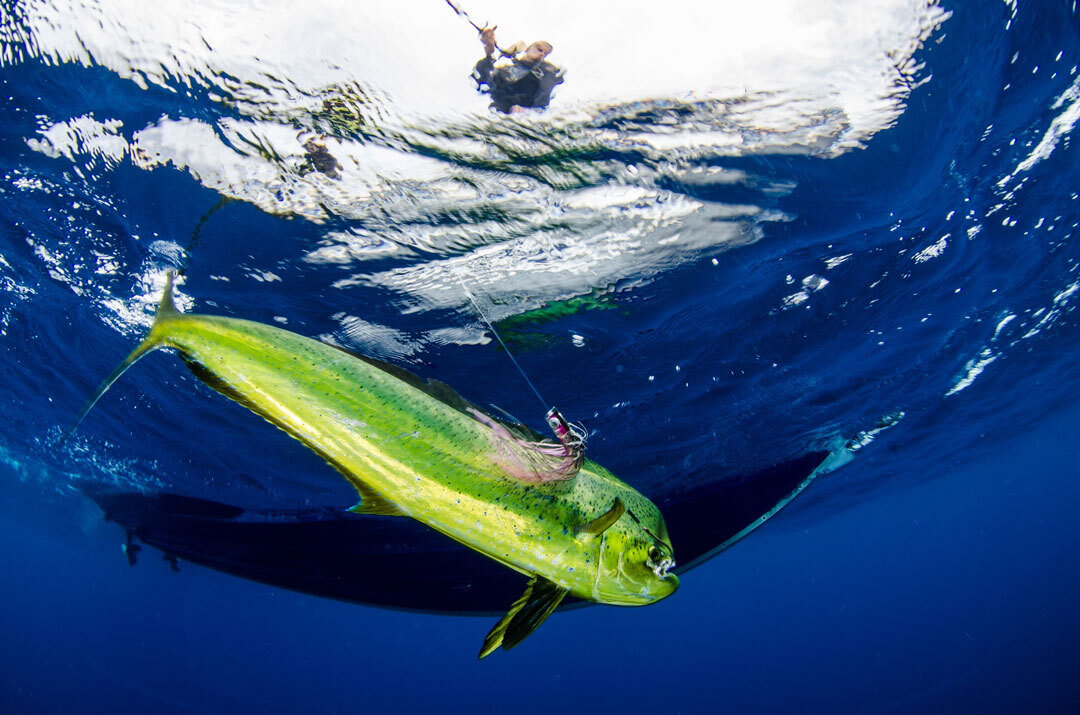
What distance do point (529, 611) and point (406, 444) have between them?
73cm

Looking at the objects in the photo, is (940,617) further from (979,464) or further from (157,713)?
(157,713)

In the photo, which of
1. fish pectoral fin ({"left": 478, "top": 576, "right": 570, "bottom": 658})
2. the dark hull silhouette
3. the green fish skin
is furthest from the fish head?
the dark hull silhouette

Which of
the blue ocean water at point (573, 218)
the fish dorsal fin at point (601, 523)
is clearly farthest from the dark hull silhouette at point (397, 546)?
the fish dorsal fin at point (601, 523)

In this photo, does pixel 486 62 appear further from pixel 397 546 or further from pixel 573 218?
pixel 397 546

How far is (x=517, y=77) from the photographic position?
456 cm

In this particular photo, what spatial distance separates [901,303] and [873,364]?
2.81m

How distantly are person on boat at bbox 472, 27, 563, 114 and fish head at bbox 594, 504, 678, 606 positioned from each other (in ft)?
14.8

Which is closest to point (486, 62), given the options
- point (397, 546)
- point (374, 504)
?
point (374, 504)

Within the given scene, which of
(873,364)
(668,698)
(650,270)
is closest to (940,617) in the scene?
(668,698)

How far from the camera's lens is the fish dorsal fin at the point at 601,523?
2.85ft

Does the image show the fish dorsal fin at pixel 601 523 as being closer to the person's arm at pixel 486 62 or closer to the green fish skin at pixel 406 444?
the green fish skin at pixel 406 444

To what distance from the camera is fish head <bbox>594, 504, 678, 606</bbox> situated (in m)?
1.04

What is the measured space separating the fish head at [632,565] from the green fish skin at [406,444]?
0.01 m

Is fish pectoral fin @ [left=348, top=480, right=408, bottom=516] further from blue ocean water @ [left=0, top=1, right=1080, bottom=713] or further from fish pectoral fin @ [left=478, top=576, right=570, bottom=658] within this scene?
blue ocean water @ [left=0, top=1, right=1080, bottom=713]
